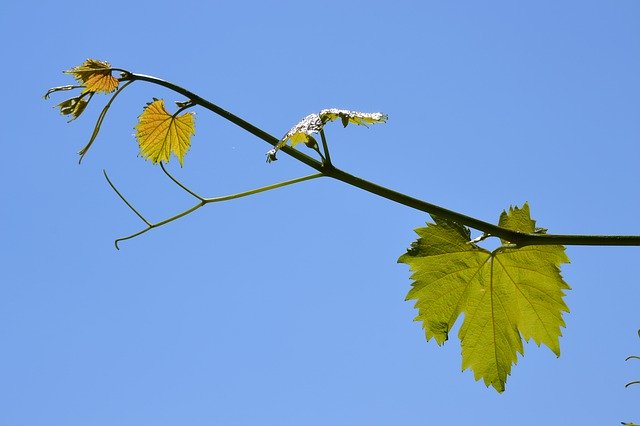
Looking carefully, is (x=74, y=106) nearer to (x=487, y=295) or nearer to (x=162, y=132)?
(x=162, y=132)

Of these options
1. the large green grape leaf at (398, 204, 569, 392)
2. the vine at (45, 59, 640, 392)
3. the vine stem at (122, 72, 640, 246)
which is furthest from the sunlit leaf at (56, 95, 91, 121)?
the large green grape leaf at (398, 204, 569, 392)

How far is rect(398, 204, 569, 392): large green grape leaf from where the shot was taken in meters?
1.64

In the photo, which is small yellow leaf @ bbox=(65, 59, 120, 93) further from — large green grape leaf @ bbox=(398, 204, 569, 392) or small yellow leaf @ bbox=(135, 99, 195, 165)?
large green grape leaf @ bbox=(398, 204, 569, 392)

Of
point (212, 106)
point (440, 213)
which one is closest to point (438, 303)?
point (440, 213)

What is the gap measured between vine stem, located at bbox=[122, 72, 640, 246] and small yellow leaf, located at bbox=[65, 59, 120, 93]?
0.40 feet

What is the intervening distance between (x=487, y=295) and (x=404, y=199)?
0.75 metres

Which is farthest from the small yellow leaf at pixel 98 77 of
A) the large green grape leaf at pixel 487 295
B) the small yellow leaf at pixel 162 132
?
the large green grape leaf at pixel 487 295

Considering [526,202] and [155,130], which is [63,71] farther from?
[526,202]

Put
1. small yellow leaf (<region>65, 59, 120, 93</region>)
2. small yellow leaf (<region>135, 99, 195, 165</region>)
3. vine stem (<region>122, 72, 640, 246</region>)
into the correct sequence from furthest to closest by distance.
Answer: small yellow leaf (<region>135, 99, 195, 165</region>), small yellow leaf (<region>65, 59, 120, 93</region>), vine stem (<region>122, 72, 640, 246</region>)

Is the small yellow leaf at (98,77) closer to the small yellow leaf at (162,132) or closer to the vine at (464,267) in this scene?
the vine at (464,267)

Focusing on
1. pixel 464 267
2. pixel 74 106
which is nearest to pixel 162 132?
pixel 74 106

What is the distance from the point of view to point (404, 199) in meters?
1.07

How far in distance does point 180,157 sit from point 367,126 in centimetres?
49

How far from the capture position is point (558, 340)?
1.75m
